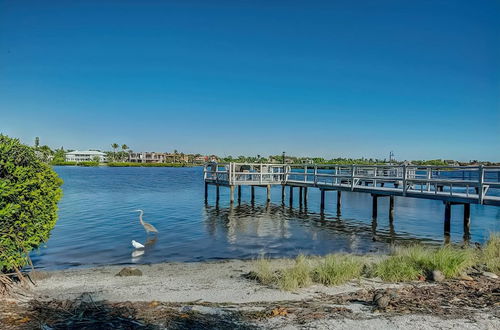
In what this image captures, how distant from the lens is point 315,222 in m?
22.6

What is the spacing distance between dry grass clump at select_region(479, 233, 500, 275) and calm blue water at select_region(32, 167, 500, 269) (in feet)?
13.9

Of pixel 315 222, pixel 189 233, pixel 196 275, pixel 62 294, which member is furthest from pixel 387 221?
pixel 62 294

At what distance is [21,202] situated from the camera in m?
7.72

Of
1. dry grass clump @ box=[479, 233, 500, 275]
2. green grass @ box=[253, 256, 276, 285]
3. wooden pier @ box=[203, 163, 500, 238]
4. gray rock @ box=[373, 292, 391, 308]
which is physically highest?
wooden pier @ box=[203, 163, 500, 238]

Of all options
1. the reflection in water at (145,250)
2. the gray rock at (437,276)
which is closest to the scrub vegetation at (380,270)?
the gray rock at (437,276)

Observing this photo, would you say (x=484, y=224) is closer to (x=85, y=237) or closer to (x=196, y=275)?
(x=196, y=275)

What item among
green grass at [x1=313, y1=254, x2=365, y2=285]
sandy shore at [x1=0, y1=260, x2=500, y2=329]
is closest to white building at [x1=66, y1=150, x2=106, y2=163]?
sandy shore at [x1=0, y1=260, x2=500, y2=329]

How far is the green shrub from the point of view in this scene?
291 inches

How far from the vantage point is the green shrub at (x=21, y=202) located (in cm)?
740

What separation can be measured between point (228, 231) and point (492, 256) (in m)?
11.7

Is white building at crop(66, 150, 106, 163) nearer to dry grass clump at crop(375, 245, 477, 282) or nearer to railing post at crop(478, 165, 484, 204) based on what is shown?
railing post at crop(478, 165, 484, 204)

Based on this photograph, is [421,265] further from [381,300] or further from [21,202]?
[21,202]

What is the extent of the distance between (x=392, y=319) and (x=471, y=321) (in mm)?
1279

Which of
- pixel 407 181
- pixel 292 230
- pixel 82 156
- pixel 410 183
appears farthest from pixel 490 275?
pixel 82 156
